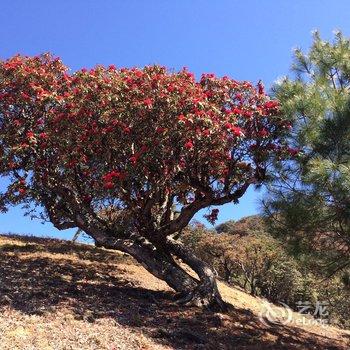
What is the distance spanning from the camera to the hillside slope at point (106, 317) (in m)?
8.51

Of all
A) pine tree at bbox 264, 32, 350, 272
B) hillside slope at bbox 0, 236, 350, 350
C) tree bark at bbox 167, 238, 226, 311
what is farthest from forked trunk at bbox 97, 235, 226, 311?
pine tree at bbox 264, 32, 350, 272

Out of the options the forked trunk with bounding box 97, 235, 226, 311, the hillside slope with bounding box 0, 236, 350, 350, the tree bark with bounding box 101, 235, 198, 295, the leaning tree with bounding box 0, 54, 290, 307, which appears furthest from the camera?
the tree bark with bounding box 101, 235, 198, 295

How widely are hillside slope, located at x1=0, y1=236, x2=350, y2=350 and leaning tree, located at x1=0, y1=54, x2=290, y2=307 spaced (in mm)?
992

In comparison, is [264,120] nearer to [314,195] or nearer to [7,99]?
[314,195]

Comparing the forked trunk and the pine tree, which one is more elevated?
the pine tree

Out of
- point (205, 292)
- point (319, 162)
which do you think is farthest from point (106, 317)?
point (319, 162)

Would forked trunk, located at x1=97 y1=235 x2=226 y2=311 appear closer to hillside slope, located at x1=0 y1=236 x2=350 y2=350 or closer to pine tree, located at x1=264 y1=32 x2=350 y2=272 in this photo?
hillside slope, located at x1=0 y1=236 x2=350 y2=350

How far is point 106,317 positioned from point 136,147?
386 cm

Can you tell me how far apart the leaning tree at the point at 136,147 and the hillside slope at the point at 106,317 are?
0.99 m

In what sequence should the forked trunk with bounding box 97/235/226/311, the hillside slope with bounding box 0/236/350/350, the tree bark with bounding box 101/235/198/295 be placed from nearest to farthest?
the hillside slope with bounding box 0/236/350/350 → the forked trunk with bounding box 97/235/226/311 → the tree bark with bounding box 101/235/198/295

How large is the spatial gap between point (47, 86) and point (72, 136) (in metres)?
2.66

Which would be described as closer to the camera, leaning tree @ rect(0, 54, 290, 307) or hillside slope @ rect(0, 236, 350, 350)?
hillside slope @ rect(0, 236, 350, 350)

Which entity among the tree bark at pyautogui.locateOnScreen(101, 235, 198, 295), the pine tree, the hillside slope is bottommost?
the hillside slope

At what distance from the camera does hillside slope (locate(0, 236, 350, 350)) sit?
851 centimetres
